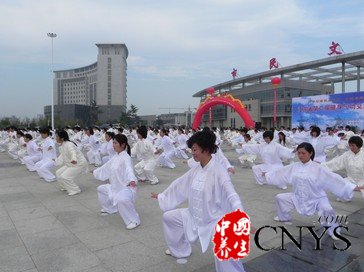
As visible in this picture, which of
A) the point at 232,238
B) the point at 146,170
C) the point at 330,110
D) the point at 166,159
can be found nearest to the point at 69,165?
the point at 146,170

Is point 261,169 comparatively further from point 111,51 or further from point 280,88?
point 111,51

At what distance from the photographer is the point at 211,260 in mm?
3514

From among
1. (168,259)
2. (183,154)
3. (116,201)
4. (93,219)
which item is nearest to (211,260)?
(168,259)

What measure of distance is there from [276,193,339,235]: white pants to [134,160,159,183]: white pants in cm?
394

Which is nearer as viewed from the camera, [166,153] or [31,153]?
[31,153]

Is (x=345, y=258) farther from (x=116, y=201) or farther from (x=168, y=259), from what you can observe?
(x=116, y=201)

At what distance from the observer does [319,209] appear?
431cm

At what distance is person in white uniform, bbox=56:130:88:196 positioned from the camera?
6.78 meters

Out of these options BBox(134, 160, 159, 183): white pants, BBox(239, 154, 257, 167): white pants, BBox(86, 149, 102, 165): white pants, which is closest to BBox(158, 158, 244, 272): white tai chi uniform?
BBox(134, 160, 159, 183): white pants

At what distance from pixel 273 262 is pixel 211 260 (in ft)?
2.11

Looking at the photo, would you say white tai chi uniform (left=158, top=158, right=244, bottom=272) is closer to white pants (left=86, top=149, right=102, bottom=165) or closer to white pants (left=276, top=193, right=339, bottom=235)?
white pants (left=276, top=193, right=339, bottom=235)

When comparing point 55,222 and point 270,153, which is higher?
point 270,153

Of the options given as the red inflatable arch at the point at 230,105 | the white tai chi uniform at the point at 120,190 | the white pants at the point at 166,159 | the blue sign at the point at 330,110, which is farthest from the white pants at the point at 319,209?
the red inflatable arch at the point at 230,105

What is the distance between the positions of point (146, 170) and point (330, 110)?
1878 cm
